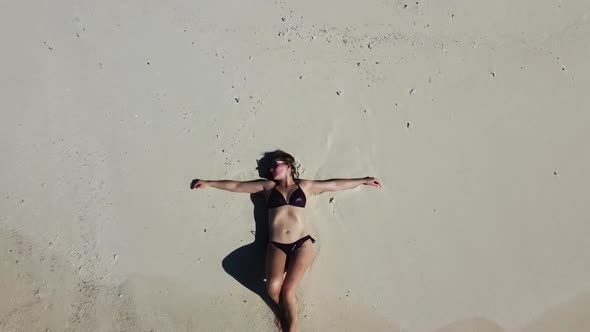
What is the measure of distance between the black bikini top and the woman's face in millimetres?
170

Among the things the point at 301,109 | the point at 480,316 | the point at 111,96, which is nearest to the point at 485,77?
the point at 301,109

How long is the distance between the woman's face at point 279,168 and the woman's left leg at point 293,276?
0.73 metres

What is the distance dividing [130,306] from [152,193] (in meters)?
1.20

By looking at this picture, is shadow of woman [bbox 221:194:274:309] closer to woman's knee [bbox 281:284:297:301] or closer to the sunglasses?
woman's knee [bbox 281:284:297:301]

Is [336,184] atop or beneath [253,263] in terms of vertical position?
atop

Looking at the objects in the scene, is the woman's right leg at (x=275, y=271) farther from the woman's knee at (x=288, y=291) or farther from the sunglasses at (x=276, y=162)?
the sunglasses at (x=276, y=162)

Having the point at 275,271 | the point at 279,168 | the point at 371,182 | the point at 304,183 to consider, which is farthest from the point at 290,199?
the point at 371,182

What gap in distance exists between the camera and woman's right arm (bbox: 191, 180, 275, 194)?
200 inches

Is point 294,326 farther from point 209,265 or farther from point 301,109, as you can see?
point 301,109

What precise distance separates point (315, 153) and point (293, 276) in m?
1.26

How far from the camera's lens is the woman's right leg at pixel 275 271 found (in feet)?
16.3

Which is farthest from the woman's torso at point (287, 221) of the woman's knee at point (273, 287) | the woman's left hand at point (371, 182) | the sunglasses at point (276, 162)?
the woman's left hand at point (371, 182)

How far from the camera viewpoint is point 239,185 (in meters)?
5.08

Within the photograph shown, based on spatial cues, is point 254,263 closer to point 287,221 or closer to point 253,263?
point 253,263
